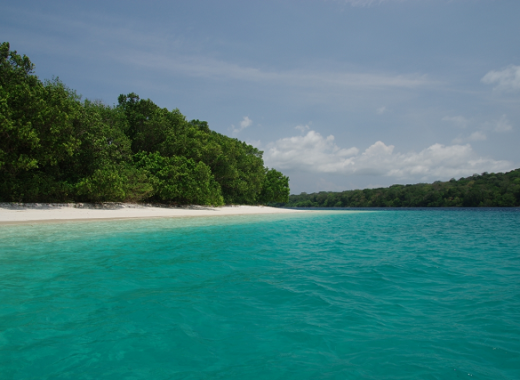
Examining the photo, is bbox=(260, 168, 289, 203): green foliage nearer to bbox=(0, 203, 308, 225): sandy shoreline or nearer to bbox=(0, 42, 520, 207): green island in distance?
bbox=(0, 42, 520, 207): green island in distance

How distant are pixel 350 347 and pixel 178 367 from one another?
5.93 feet

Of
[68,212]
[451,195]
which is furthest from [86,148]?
[451,195]

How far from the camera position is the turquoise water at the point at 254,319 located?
2.96m

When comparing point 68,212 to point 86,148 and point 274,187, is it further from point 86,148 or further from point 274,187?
point 274,187

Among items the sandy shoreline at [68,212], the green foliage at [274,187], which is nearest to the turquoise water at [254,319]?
the sandy shoreline at [68,212]

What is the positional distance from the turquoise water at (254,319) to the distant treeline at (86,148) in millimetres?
14453

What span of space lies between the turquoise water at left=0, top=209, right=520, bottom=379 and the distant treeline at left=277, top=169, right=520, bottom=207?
71.6 m

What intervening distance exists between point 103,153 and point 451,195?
78.5 metres

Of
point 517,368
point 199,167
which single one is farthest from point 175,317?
point 199,167

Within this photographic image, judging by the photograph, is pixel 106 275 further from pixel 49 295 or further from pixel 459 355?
pixel 459 355

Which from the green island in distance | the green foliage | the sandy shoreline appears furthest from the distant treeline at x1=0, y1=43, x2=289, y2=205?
the green foliage

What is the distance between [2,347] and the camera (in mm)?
3188

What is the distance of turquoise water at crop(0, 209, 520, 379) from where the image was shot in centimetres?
296

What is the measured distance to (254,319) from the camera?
13.4 feet
